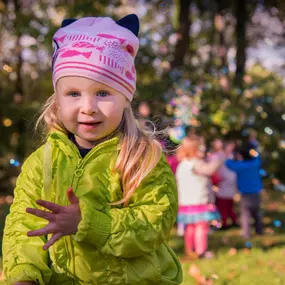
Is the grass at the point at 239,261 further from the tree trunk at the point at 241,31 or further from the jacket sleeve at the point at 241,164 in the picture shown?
the tree trunk at the point at 241,31

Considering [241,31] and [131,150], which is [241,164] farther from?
[241,31]

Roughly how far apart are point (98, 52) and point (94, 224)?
741mm

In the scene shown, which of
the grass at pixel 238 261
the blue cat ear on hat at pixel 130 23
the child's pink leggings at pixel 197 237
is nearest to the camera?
the blue cat ear on hat at pixel 130 23

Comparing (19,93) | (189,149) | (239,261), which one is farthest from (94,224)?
(19,93)

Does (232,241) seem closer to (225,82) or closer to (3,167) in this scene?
(225,82)

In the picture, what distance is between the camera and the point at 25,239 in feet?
8.00

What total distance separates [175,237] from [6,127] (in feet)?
20.2

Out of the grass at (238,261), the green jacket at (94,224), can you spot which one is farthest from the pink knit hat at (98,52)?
the grass at (238,261)

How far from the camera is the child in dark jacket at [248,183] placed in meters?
8.93

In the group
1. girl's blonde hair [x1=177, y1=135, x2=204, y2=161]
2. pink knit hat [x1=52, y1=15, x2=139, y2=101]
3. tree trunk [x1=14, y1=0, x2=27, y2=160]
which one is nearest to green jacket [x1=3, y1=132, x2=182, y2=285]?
pink knit hat [x1=52, y1=15, x2=139, y2=101]

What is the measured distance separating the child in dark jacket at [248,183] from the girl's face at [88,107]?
662cm

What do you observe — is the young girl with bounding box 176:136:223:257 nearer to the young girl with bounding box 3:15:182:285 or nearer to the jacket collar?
the young girl with bounding box 3:15:182:285

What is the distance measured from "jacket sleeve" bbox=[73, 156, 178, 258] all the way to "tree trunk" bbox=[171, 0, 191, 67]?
10.8 metres

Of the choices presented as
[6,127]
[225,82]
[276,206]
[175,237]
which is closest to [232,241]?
[175,237]
